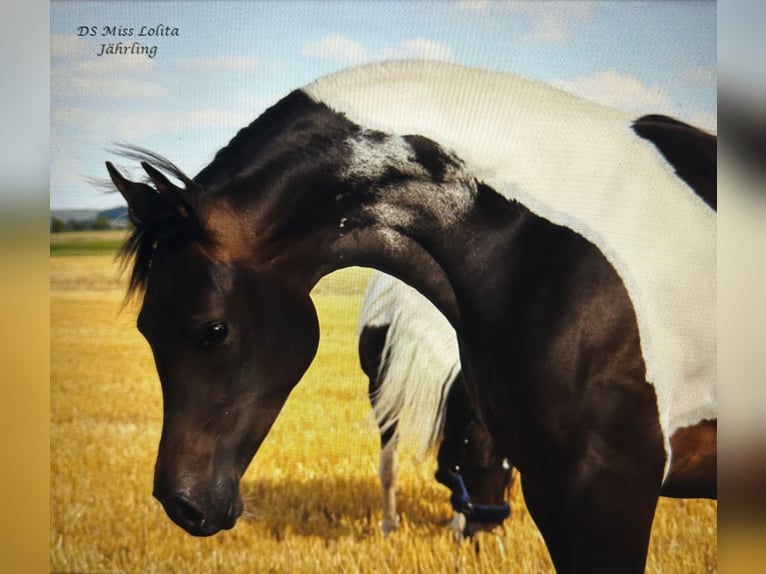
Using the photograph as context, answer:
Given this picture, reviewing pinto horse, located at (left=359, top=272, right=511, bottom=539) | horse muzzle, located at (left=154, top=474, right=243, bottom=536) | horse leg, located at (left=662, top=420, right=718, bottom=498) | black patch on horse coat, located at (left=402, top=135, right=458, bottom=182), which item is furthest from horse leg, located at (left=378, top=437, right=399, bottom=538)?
black patch on horse coat, located at (left=402, top=135, right=458, bottom=182)

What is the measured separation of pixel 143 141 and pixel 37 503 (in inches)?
40.7

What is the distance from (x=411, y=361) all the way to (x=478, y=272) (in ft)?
2.31

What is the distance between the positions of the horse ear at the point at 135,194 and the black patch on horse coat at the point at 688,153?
3.28 feet

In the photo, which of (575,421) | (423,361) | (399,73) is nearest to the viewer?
(575,421)

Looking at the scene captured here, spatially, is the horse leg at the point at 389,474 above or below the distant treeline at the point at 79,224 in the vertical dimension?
below

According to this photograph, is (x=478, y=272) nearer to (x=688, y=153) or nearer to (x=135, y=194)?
(x=688, y=153)

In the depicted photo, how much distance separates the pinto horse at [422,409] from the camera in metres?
2.01

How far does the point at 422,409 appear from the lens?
6.72 feet

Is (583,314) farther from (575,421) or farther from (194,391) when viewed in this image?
(194,391)

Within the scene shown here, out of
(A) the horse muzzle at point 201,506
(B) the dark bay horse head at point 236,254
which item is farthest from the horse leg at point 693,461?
(A) the horse muzzle at point 201,506

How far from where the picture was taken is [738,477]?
1.49 meters

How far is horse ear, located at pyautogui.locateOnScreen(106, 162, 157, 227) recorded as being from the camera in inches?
51.0

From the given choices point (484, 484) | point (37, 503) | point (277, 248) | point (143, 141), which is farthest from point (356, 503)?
point (143, 141)

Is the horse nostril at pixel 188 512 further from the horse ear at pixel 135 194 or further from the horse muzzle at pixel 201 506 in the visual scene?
the horse ear at pixel 135 194
